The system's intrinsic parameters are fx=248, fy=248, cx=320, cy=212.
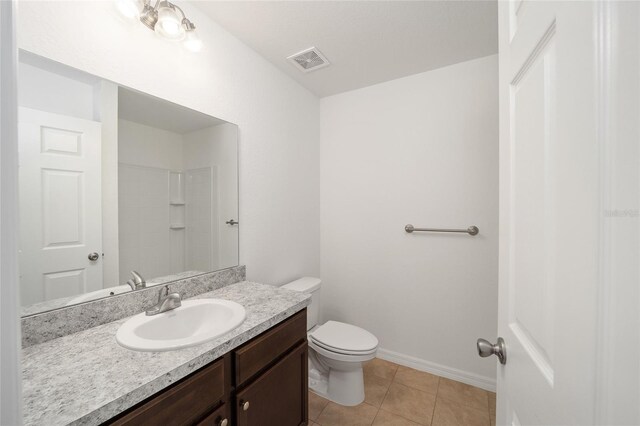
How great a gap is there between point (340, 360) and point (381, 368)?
0.69 metres

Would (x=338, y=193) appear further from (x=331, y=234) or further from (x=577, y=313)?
(x=577, y=313)

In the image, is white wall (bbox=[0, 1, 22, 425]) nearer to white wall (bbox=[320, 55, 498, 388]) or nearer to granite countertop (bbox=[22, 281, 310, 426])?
granite countertop (bbox=[22, 281, 310, 426])

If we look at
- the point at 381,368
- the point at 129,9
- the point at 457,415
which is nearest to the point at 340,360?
the point at 381,368

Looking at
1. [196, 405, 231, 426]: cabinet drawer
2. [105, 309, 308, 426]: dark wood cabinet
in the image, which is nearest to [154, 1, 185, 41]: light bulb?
[105, 309, 308, 426]: dark wood cabinet

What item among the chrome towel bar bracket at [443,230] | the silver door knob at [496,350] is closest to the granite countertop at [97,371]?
the silver door knob at [496,350]

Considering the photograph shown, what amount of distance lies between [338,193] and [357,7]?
1.36 meters

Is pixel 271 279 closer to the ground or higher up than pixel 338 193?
closer to the ground

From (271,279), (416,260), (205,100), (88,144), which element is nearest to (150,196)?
(88,144)

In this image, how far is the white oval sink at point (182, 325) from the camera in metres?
0.80

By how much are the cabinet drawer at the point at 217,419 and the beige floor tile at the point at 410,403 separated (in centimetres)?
117

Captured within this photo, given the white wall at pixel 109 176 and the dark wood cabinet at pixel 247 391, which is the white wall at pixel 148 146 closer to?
the white wall at pixel 109 176

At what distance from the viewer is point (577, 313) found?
0.33m

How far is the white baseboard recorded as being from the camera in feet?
5.73

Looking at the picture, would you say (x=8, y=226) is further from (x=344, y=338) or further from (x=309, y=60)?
(x=309, y=60)
